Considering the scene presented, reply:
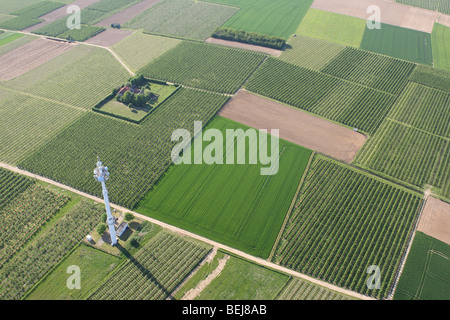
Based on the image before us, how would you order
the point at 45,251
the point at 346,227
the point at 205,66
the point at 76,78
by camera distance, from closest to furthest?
the point at 45,251 < the point at 346,227 < the point at 76,78 < the point at 205,66

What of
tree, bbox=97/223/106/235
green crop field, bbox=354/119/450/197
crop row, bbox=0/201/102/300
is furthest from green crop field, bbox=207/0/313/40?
tree, bbox=97/223/106/235

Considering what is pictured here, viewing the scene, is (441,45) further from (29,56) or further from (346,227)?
(29,56)

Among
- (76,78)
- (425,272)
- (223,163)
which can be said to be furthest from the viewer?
(76,78)

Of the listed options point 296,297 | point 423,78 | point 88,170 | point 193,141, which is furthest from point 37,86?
point 423,78

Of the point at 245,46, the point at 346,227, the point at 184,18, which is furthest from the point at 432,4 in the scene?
the point at 346,227

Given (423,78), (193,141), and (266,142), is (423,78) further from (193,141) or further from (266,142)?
(193,141)

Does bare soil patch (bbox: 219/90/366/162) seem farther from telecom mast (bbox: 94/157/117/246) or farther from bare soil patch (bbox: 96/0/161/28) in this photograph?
bare soil patch (bbox: 96/0/161/28)
